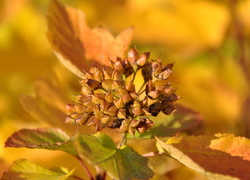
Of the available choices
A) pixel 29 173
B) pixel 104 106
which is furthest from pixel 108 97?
pixel 29 173

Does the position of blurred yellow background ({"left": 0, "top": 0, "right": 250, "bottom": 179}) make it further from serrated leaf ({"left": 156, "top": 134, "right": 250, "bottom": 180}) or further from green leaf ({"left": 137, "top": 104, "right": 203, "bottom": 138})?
serrated leaf ({"left": 156, "top": 134, "right": 250, "bottom": 180})

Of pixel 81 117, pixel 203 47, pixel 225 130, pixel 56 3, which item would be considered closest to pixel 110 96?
pixel 81 117

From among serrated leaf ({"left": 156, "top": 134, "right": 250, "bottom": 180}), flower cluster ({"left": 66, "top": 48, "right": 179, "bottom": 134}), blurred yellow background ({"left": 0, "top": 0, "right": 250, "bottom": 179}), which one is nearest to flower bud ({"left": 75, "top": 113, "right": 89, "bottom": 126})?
flower cluster ({"left": 66, "top": 48, "right": 179, "bottom": 134})

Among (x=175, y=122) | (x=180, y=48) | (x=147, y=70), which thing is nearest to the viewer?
(x=147, y=70)

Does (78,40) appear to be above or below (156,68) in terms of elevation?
above

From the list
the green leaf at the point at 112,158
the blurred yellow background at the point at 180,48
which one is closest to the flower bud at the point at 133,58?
the green leaf at the point at 112,158

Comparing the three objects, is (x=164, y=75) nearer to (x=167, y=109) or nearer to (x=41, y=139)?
(x=167, y=109)
